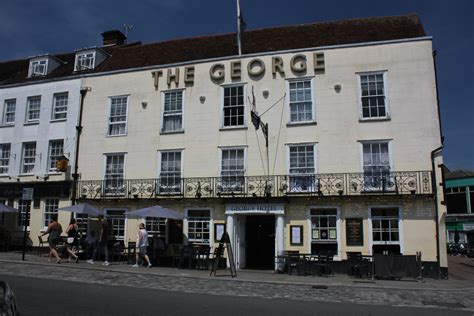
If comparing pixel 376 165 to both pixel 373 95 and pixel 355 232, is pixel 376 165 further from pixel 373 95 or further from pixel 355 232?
pixel 373 95

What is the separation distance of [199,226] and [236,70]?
7.23m

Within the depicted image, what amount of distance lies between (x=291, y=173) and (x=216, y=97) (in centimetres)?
502

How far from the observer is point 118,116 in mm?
22234

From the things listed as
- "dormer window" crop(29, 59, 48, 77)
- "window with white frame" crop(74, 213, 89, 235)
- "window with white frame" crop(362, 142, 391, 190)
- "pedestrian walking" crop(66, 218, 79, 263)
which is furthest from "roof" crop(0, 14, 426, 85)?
"pedestrian walking" crop(66, 218, 79, 263)

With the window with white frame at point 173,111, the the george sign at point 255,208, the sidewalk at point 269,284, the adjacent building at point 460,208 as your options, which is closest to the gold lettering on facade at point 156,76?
the window with white frame at point 173,111

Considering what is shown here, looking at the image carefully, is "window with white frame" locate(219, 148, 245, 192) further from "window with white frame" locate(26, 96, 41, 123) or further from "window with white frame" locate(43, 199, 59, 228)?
"window with white frame" locate(26, 96, 41, 123)

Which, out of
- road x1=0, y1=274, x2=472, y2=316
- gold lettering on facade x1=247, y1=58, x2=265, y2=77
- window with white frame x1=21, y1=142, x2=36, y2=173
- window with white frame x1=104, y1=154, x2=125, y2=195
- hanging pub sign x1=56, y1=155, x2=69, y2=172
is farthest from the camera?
window with white frame x1=21, y1=142, x2=36, y2=173

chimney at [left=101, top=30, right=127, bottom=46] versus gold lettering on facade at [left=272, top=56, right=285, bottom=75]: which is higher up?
chimney at [left=101, top=30, right=127, bottom=46]

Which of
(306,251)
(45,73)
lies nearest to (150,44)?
(45,73)

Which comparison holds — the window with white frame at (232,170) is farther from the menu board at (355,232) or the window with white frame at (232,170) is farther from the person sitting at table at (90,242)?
the person sitting at table at (90,242)

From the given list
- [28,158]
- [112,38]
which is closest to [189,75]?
[28,158]

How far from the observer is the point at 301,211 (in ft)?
60.4

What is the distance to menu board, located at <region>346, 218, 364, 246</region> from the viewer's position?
17516 millimetres

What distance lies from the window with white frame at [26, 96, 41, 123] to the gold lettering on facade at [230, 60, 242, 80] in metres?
11.2
